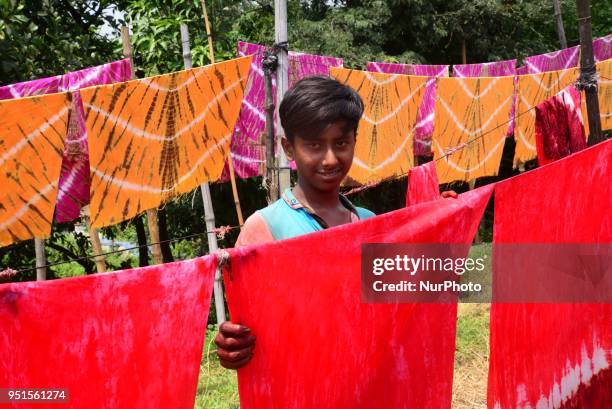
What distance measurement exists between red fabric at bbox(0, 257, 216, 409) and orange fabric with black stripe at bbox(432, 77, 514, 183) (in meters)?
3.88

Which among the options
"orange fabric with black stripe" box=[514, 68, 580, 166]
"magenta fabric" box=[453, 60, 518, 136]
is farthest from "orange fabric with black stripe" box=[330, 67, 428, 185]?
"magenta fabric" box=[453, 60, 518, 136]

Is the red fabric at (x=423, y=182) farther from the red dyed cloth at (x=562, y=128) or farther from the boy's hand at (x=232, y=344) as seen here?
the boy's hand at (x=232, y=344)

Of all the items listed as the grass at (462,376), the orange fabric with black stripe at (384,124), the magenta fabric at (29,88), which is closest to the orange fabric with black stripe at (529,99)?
the orange fabric with black stripe at (384,124)

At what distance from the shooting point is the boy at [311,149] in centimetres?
123

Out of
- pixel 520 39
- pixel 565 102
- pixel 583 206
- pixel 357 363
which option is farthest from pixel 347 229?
pixel 520 39

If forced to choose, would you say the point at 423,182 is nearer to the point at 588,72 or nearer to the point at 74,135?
the point at 588,72

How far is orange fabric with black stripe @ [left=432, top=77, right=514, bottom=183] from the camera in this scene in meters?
4.76

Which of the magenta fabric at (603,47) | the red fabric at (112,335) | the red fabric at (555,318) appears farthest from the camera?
the magenta fabric at (603,47)

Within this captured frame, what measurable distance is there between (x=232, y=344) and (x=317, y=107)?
51 centimetres

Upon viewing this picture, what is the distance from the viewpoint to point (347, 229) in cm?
125

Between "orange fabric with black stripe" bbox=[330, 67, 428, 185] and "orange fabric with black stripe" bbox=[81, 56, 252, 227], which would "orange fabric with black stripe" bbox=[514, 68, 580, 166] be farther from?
"orange fabric with black stripe" bbox=[81, 56, 252, 227]

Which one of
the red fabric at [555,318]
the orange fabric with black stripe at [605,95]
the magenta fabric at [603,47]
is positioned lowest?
the red fabric at [555,318]

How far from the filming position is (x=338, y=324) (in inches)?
49.8

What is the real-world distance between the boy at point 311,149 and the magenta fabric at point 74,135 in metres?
1.78
